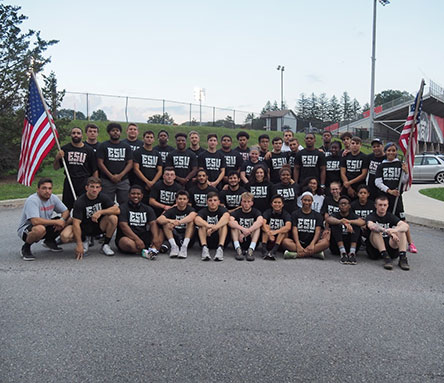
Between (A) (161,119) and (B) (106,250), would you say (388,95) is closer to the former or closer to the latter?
(A) (161,119)

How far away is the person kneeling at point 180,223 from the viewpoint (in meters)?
7.13

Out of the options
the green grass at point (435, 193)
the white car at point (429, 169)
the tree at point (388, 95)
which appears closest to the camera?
the green grass at point (435, 193)

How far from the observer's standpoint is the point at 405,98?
55.4m

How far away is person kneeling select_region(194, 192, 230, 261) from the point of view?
23.7 feet

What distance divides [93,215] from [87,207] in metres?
0.22

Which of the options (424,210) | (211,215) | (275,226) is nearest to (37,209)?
(211,215)

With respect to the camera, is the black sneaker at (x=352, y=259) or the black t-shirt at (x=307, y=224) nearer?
the black sneaker at (x=352, y=259)

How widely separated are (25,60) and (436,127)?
59.4 meters

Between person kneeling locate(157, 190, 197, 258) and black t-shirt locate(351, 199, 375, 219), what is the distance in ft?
9.24

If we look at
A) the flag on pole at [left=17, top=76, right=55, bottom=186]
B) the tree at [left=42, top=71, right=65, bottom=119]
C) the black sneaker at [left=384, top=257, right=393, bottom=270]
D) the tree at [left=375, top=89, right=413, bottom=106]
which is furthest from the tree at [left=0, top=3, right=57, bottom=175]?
the tree at [left=375, top=89, right=413, bottom=106]

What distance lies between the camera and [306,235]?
23.6 ft

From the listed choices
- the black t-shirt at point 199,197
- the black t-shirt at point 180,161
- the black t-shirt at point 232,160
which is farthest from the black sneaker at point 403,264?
the black t-shirt at point 180,161

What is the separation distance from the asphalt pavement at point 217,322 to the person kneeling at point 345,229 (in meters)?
0.52

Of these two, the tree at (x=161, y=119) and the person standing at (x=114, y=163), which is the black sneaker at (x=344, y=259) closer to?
the person standing at (x=114, y=163)
